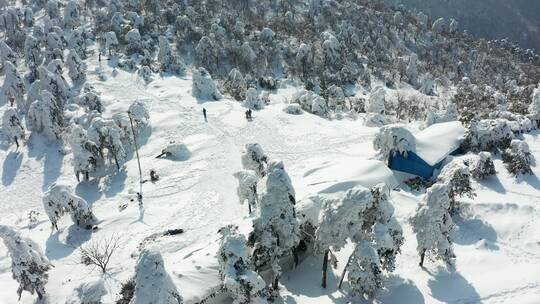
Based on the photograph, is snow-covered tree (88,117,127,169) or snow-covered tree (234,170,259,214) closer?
snow-covered tree (234,170,259,214)

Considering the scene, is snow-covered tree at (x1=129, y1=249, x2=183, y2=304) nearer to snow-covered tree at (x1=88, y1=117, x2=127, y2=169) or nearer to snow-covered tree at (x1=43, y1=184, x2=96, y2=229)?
snow-covered tree at (x1=43, y1=184, x2=96, y2=229)

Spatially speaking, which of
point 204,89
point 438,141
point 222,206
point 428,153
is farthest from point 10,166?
point 438,141

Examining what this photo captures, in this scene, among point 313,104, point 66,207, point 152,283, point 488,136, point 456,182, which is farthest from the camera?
point 313,104

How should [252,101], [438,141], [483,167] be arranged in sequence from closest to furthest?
1. [483,167]
2. [438,141]
3. [252,101]

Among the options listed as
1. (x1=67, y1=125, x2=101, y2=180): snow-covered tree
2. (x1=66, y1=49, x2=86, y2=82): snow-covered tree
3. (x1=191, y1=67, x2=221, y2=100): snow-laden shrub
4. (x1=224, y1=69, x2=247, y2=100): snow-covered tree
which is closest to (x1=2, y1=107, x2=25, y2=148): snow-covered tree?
(x1=67, y1=125, x2=101, y2=180): snow-covered tree

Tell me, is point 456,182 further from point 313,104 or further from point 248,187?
point 313,104

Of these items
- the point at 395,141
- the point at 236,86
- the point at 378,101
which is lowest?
the point at 236,86

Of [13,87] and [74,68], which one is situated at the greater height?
[74,68]
